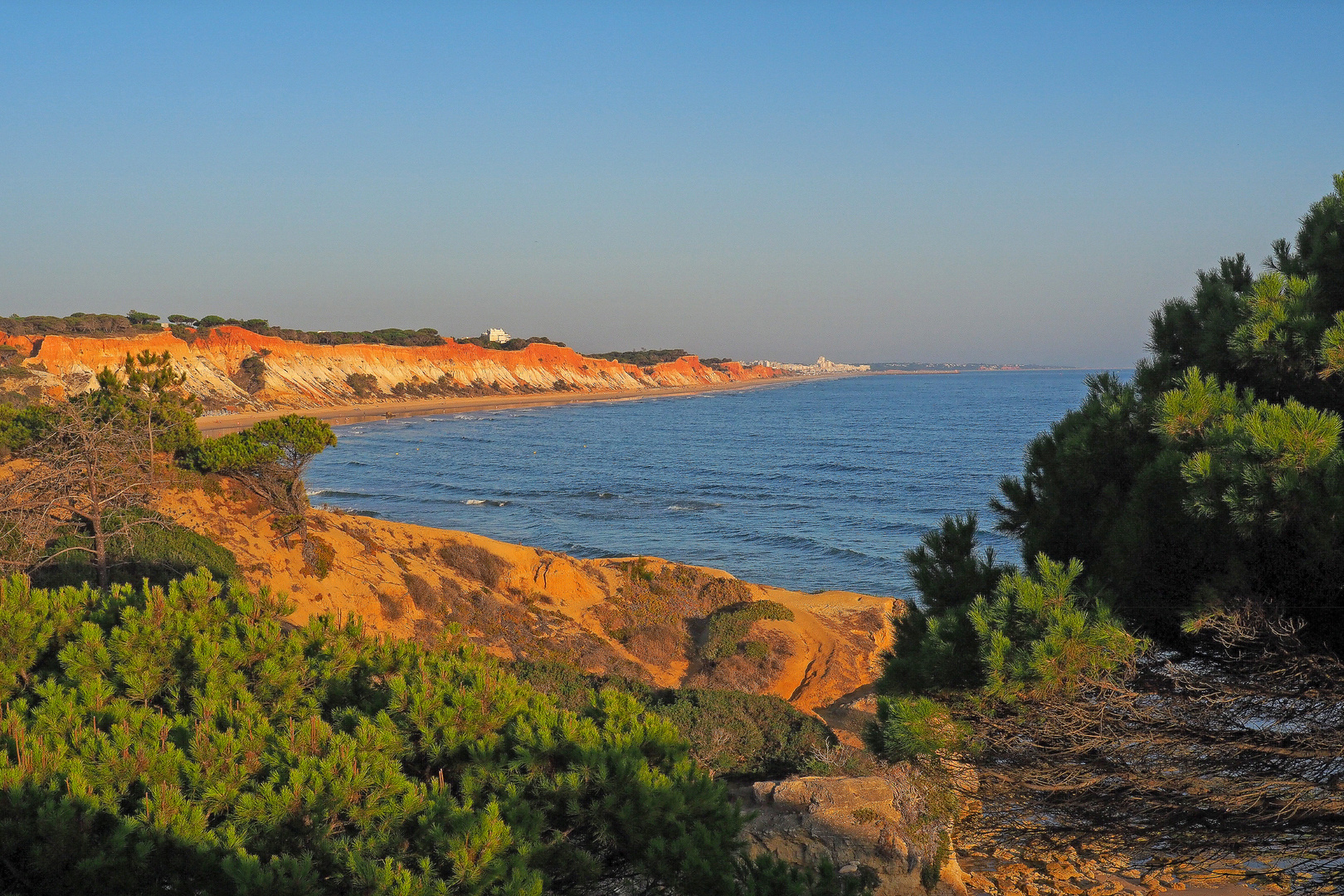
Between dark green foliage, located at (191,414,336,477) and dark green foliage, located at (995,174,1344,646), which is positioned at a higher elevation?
dark green foliage, located at (995,174,1344,646)

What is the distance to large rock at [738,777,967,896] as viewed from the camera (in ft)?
27.5

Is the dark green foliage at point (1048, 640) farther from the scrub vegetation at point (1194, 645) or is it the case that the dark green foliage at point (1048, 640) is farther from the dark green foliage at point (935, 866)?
the dark green foliage at point (935, 866)

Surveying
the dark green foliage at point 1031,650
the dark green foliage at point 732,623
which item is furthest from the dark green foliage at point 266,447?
the dark green foliage at point 1031,650

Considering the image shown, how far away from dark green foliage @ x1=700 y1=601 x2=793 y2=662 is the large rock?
8.43m

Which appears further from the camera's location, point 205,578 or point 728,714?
point 728,714

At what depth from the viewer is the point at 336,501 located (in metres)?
39.2

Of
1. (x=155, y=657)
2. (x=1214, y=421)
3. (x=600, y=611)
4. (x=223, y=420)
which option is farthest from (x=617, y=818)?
(x=223, y=420)

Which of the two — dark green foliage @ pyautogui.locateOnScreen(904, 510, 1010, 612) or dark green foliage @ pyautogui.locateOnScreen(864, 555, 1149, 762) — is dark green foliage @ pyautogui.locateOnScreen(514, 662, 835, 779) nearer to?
dark green foliage @ pyautogui.locateOnScreen(904, 510, 1010, 612)

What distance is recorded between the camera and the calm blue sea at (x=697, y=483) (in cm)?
3186

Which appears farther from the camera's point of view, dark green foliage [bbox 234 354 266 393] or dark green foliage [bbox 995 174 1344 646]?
dark green foliage [bbox 234 354 266 393]

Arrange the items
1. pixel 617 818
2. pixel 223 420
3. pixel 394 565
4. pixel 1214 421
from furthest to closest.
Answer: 1. pixel 223 420
2. pixel 394 565
3. pixel 1214 421
4. pixel 617 818

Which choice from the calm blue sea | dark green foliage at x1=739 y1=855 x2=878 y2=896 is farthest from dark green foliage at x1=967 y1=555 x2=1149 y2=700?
the calm blue sea

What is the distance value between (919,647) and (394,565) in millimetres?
14718

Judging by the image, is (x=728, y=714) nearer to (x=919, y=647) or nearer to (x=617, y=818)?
(x=919, y=647)
